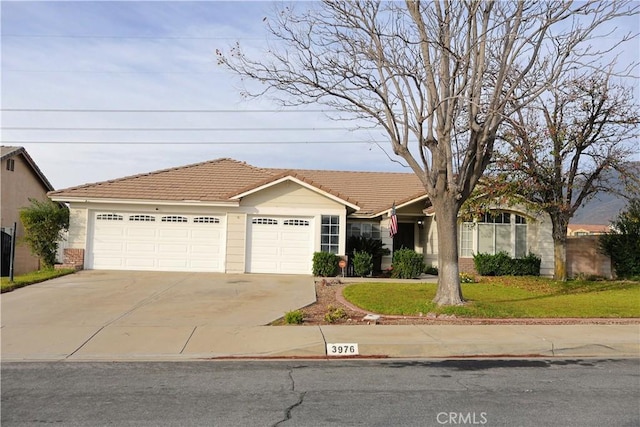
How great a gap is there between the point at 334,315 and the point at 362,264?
350 inches

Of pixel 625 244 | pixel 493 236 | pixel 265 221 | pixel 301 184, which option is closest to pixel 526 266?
pixel 493 236

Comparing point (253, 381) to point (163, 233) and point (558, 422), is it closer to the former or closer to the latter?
point (558, 422)

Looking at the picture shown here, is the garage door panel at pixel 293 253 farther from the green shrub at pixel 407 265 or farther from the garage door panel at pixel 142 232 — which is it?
the garage door panel at pixel 142 232

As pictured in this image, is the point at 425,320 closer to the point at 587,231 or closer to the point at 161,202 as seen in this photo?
the point at 161,202

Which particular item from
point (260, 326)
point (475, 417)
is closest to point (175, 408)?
point (475, 417)

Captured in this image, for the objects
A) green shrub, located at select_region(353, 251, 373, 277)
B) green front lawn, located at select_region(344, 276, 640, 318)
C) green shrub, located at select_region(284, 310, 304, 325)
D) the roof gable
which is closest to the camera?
green shrub, located at select_region(284, 310, 304, 325)

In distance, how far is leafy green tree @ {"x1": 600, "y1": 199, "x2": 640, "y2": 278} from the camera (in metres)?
24.2

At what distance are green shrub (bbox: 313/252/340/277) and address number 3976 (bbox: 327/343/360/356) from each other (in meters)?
10.7

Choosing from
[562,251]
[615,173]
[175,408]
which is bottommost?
[175,408]

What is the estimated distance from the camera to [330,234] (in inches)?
854

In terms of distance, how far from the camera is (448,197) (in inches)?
559

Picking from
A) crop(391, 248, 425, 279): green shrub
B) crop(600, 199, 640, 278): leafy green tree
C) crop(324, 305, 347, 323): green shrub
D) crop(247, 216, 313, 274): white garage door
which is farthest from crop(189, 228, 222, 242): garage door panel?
crop(600, 199, 640, 278): leafy green tree

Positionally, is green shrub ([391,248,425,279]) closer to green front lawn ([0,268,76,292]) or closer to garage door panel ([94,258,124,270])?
garage door panel ([94,258,124,270])

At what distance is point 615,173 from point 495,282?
6.16m
